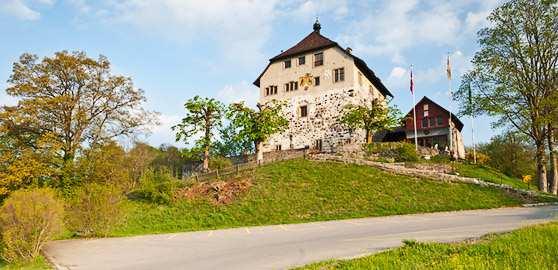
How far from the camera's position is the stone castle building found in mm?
43906

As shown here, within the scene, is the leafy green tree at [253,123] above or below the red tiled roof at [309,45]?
below

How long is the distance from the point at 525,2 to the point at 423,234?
2481cm

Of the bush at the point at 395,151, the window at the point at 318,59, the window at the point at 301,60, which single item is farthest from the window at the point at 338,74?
the bush at the point at 395,151

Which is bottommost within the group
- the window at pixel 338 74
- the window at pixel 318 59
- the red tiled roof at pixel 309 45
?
the window at pixel 338 74

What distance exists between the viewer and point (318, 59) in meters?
45.9

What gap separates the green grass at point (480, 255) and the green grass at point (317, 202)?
1351cm

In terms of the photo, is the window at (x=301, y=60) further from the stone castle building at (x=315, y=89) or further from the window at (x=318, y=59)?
the window at (x=318, y=59)

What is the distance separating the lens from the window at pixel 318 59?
1797 inches

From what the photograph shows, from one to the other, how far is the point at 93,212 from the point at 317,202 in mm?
12315

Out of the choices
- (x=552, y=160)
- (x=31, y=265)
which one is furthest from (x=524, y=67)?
(x=31, y=265)

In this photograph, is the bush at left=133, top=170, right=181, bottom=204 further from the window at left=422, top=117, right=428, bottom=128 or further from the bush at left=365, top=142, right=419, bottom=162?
the window at left=422, top=117, right=428, bottom=128

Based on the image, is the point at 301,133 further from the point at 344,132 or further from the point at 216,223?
the point at 216,223

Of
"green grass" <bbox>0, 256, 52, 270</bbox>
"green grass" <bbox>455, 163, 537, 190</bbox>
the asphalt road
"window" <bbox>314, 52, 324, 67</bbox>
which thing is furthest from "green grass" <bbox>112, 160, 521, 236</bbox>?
"window" <bbox>314, 52, 324, 67</bbox>

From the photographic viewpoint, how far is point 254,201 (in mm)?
26203
